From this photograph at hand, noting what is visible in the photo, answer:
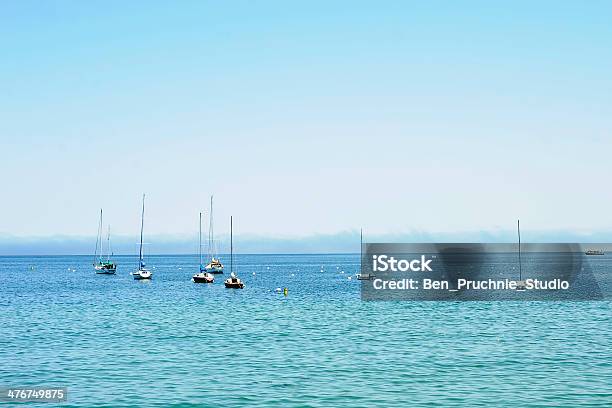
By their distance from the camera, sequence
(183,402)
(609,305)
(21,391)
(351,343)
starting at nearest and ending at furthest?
(183,402)
(21,391)
(351,343)
(609,305)

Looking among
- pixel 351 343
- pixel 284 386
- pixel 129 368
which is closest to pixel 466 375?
pixel 284 386

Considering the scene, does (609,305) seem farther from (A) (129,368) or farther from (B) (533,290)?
(A) (129,368)

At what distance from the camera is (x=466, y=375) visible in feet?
141

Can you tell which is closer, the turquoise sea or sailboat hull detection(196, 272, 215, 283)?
the turquoise sea

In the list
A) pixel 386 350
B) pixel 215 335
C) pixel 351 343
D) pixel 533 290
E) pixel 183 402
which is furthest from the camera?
pixel 533 290

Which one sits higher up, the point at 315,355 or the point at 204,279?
the point at 204,279

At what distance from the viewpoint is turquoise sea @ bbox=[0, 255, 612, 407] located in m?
38.0

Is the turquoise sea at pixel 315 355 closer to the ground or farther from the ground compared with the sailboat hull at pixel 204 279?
closer to the ground

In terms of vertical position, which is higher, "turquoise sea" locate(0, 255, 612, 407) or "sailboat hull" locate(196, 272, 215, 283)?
"sailboat hull" locate(196, 272, 215, 283)

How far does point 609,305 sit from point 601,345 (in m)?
41.8

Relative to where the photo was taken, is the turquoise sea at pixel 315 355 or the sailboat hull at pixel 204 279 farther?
the sailboat hull at pixel 204 279

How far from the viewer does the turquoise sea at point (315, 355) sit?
38031mm

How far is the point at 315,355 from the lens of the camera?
167 ft

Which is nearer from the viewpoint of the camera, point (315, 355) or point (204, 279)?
point (315, 355)
